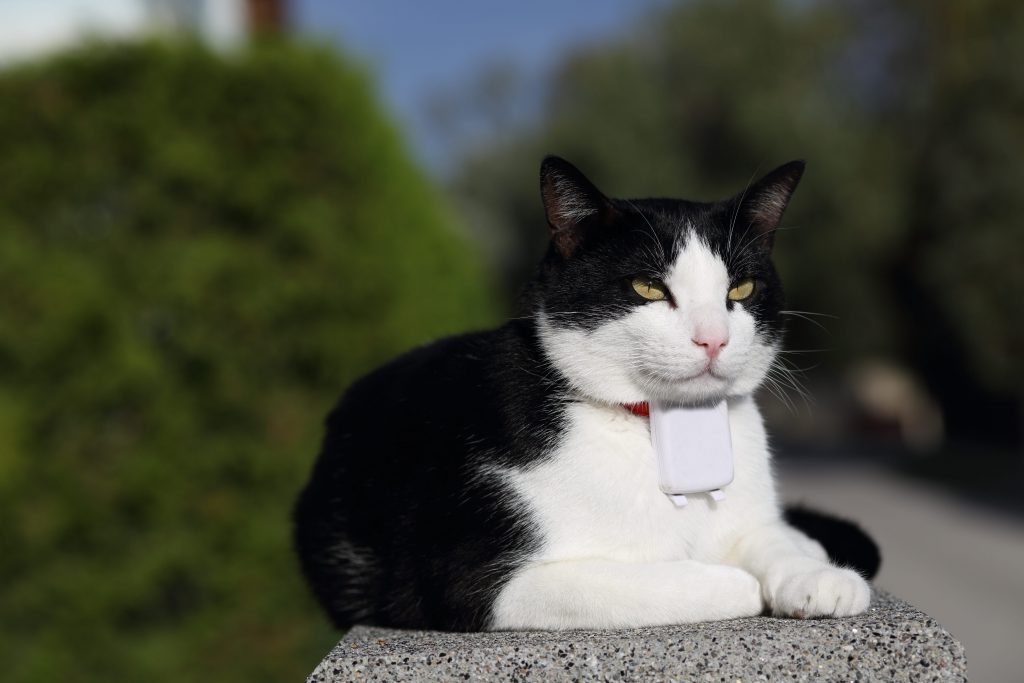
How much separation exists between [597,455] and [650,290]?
11.8 inches

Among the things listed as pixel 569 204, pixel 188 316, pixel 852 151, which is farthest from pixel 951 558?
pixel 852 151

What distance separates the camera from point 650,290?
165cm

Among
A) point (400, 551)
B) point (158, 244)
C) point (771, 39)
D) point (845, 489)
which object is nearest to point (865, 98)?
point (771, 39)

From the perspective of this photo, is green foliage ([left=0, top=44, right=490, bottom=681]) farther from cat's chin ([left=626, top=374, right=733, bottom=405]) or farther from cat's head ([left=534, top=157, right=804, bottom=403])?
cat's chin ([left=626, top=374, right=733, bottom=405])

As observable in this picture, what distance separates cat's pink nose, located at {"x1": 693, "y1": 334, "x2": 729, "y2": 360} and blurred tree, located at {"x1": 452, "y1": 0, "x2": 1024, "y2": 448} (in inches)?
452

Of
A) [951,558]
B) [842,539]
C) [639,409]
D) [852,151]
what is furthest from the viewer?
[852,151]

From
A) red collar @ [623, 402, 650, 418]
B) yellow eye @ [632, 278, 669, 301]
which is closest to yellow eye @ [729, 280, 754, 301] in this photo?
yellow eye @ [632, 278, 669, 301]

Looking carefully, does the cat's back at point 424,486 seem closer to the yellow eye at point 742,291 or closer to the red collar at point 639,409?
the red collar at point 639,409

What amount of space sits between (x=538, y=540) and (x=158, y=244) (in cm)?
300

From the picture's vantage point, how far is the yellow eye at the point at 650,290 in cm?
164

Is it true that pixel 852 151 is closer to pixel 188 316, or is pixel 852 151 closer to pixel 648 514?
pixel 188 316

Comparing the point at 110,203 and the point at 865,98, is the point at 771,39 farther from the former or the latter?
the point at 110,203

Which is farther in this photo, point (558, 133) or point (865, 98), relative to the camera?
point (865, 98)

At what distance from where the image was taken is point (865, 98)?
14.8 meters
